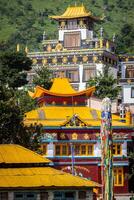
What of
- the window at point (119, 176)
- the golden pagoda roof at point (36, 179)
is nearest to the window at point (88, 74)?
the window at point (119, 176)

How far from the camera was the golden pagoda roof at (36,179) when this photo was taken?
4434 centimetres

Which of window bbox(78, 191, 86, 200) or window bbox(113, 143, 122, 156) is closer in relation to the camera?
window bbox(78, 191, 86, 200)

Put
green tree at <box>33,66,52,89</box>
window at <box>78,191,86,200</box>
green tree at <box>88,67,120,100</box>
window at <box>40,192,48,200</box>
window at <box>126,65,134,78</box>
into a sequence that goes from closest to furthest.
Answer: window at <box>40,192,48,200</box>
window at <box>78,191,86,200</box>
green tree at <box>88,67,120,100</box>
green tree at <box>33,66,52,89</box>
window at <box>126,65,134,78</box>

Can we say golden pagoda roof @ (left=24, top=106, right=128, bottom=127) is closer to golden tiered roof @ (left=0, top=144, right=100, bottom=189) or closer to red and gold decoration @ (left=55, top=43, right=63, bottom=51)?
golden tiered roof @ (left=0, top=144, right=100, bottom=189)

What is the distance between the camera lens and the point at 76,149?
227 ft

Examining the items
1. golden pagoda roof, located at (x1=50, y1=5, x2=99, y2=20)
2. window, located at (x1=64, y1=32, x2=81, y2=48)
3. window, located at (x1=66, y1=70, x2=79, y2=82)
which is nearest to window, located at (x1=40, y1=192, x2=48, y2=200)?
window, located at (x1=66, y1=70, x2=79, y2=82)

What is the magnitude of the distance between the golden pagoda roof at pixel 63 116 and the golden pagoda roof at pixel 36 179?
21761 millimetres

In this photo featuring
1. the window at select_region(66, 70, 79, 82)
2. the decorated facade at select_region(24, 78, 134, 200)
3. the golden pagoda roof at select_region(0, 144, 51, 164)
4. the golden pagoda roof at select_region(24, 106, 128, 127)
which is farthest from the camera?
the window at select_region(66, 70, 79, 82)

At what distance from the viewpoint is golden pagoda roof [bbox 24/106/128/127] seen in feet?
228

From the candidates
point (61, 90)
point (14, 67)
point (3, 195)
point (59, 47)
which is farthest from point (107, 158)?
point (59, 47)

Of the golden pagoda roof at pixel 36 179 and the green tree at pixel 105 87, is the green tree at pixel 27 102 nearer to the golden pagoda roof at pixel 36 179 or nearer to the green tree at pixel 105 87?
the green tree at pixel 105 87

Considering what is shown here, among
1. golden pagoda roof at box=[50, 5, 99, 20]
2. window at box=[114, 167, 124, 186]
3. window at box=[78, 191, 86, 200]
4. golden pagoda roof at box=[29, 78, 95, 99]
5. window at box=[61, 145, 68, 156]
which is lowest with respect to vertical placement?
window at box=[114, 167, 124, 186]

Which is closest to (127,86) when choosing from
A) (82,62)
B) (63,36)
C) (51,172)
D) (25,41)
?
(82,62)

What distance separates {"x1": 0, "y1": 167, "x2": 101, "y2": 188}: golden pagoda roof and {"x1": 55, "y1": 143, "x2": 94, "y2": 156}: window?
21.9m
